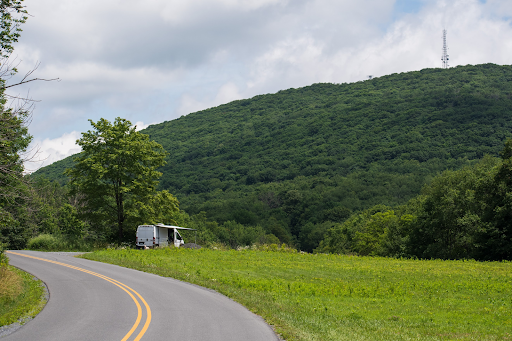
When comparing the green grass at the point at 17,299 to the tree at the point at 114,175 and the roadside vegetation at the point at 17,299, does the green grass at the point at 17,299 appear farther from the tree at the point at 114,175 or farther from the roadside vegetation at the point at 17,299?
the tree at the point at 114,175

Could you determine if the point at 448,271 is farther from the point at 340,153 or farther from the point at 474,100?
the point at 474,100

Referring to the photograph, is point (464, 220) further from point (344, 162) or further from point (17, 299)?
point (344, 162)

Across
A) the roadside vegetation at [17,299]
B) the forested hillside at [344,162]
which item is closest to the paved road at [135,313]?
the roadside vegetation at [17,299]

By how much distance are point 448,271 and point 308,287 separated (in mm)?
11889

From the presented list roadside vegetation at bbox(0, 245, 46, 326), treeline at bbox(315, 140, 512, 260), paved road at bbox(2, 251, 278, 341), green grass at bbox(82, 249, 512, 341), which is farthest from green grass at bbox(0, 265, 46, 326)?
treeline at bbox(315, 140, 512, 260)

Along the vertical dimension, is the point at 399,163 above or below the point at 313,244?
above

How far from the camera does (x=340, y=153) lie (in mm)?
174375

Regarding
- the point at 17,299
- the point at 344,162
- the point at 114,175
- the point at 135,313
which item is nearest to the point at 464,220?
the point at 114,175

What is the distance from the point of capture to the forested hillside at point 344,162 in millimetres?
130125

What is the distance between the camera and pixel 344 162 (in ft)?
543

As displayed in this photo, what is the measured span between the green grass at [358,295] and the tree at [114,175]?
980 cm

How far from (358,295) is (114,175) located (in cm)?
2807

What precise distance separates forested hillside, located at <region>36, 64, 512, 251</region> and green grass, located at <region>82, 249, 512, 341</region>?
92964 millimetres


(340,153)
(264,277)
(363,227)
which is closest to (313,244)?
(363,227)
